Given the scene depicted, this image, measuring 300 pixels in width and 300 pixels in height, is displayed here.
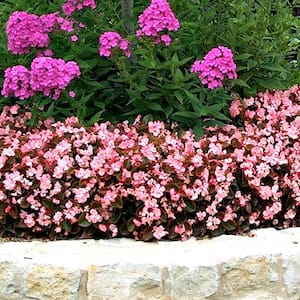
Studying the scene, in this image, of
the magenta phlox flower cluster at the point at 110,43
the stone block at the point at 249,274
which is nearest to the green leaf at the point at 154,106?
the magenta phlox flower cluster at the point at 110,43

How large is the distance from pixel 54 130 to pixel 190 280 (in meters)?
1.10

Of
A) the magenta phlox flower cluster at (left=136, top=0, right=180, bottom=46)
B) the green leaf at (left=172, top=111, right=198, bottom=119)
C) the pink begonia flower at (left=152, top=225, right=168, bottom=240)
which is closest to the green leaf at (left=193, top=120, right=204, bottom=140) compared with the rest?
the green leaf at (left=172, top=111, right=198, bottom=119)

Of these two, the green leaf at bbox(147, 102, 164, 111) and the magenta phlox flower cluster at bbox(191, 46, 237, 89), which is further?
the green leaf at bbox(147, 102, 164, 111)

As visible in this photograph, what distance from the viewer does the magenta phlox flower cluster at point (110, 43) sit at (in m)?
3.52

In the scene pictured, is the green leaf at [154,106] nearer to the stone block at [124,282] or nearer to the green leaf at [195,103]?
the green leaf at [195,103]

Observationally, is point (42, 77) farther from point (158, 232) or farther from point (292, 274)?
point (292, 274)

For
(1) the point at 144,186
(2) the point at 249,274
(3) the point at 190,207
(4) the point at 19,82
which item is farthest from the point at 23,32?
(2) the point at 249,274

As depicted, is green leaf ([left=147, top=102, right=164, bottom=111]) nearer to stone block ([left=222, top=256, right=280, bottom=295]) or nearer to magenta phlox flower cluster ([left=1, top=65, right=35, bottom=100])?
magenta phlox flower cluster ([left=1, top=65, right=35, bottom=100])

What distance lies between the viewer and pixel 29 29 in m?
3.57

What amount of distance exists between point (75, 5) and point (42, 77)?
478mm

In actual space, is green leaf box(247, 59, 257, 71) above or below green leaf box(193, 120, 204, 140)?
above

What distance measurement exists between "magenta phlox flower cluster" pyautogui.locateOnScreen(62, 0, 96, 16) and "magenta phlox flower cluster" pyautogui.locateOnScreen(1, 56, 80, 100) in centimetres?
29

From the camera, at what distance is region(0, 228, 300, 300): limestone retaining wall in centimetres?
273

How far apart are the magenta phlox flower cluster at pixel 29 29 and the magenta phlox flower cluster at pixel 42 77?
0.39 feet
